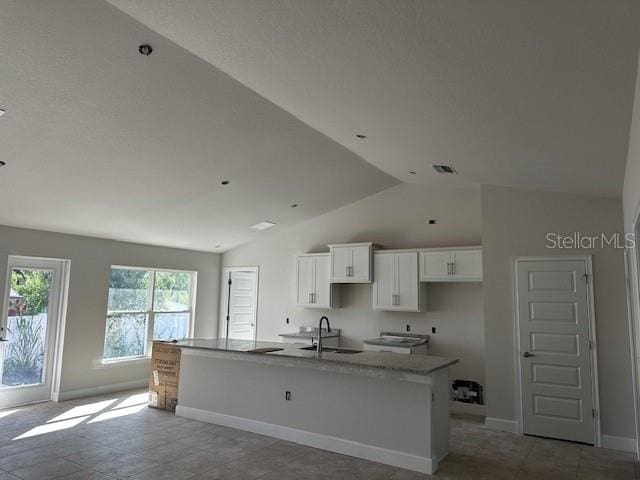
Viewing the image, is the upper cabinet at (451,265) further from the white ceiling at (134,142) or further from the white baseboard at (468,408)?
the white baseboard at (468,408)

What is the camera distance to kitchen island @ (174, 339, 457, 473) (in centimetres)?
395

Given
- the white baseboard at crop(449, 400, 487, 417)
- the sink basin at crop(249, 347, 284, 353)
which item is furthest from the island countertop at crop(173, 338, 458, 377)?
the white baseboard at crop(449, 400, 487, 417)

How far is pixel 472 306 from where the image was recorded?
6.04 m

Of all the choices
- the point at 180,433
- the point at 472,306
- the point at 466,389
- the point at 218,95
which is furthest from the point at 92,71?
the point at 466,389

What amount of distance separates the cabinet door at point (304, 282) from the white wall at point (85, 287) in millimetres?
2552

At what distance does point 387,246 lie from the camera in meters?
6.86

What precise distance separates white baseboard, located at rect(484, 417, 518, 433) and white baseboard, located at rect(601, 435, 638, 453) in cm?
85

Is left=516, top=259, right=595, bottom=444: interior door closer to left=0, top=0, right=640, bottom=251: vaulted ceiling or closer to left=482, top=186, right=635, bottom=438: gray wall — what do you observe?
left=482, top=186, right=635, bottom=438: gray wall

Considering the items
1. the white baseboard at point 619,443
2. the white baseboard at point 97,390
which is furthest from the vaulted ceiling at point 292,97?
the white baseboard at point 619,443

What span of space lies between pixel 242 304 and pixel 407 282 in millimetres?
3518

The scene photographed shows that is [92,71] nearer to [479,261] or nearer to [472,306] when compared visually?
[479,261]

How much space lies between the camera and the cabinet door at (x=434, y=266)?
5980 millimetres

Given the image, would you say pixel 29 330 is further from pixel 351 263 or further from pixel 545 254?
pixel 545 254

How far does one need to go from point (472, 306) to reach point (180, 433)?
400 centimetres
